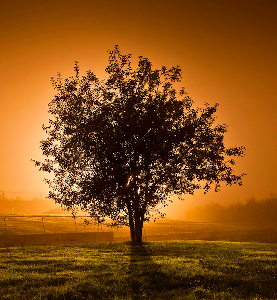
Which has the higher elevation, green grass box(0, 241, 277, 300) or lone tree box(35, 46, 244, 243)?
lone tree box(35, 46, 244, 243)

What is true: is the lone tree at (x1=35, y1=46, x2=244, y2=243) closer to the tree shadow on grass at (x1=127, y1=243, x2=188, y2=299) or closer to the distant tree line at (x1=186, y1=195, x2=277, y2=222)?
the tree shadow on grass at (x1=127, y1=243, x2=188, y2=299)

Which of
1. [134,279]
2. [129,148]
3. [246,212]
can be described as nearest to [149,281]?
[134,279]

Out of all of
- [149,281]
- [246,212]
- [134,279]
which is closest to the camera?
[149,281]

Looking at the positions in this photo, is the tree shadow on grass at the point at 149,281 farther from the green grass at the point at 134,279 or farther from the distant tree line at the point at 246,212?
the distant tree line at the point at 246,212

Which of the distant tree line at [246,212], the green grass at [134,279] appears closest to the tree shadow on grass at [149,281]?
the green grass at [134,279]

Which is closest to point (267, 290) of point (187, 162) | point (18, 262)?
point (18, 262)

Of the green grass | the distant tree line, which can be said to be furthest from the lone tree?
the distant tree line

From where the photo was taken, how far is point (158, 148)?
22969 mm

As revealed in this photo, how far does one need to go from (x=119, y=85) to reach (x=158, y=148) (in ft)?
20.8

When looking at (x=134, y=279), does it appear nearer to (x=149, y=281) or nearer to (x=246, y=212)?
(x=149, y=281)

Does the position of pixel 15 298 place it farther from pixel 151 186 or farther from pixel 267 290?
pixel 151 186

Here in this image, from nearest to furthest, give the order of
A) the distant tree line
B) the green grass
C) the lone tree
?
the green grass < the lone tree < the distant tree line

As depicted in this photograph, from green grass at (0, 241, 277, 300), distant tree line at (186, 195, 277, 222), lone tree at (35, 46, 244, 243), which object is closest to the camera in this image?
green grass at (0, 241, 277, 300)

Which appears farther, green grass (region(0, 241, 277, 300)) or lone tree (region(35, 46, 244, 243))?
lone tree (region(35, 46, 244, 243))
